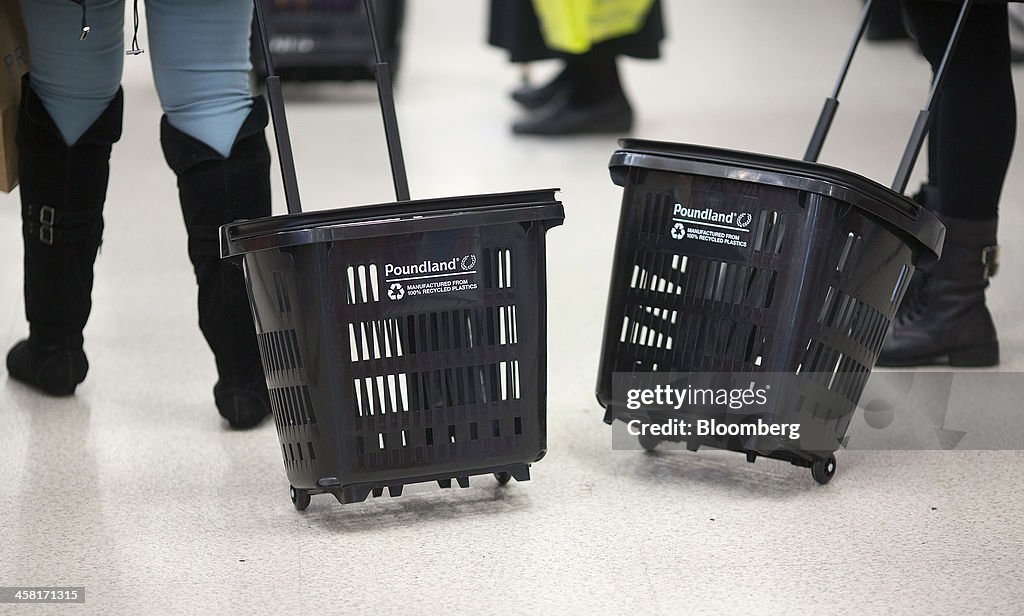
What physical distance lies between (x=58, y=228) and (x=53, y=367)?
228 mm

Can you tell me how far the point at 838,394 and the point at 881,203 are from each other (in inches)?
9.7

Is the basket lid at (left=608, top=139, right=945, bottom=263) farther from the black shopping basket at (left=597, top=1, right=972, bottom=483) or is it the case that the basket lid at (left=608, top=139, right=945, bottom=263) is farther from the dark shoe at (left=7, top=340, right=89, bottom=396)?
the dark shoe at (left=7, top=340, right=89, bottom=396)

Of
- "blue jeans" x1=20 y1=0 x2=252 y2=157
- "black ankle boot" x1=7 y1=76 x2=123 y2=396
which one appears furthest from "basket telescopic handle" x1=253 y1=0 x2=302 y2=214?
"black ankle boot" x1=7 y1=76 x2=123 y2=396

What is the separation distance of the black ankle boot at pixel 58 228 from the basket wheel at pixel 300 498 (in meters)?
0.51

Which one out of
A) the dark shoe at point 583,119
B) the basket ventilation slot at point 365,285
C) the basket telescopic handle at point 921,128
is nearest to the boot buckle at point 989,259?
the basket telescopic handle at point 921,128

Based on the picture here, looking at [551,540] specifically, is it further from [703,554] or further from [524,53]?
[524,53]

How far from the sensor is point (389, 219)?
4.38 feet

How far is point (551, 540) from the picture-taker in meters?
1.45

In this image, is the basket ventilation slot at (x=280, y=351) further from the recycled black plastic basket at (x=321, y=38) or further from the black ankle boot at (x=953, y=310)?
the recycled black plastic basket at (x=321, y=38)

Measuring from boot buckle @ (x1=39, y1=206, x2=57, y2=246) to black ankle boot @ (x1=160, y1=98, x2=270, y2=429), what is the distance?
21 centimetres

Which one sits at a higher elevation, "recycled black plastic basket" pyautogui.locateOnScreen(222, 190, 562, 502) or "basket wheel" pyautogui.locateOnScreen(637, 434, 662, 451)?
"recycled black plastic basket" pyautogui.locateOnScreen(222, 190, 562, 502)

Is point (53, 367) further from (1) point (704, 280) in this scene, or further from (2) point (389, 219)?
(1) point (704, 280)

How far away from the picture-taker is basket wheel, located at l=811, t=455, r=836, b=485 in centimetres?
155

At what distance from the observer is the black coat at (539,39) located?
11.2 ft
